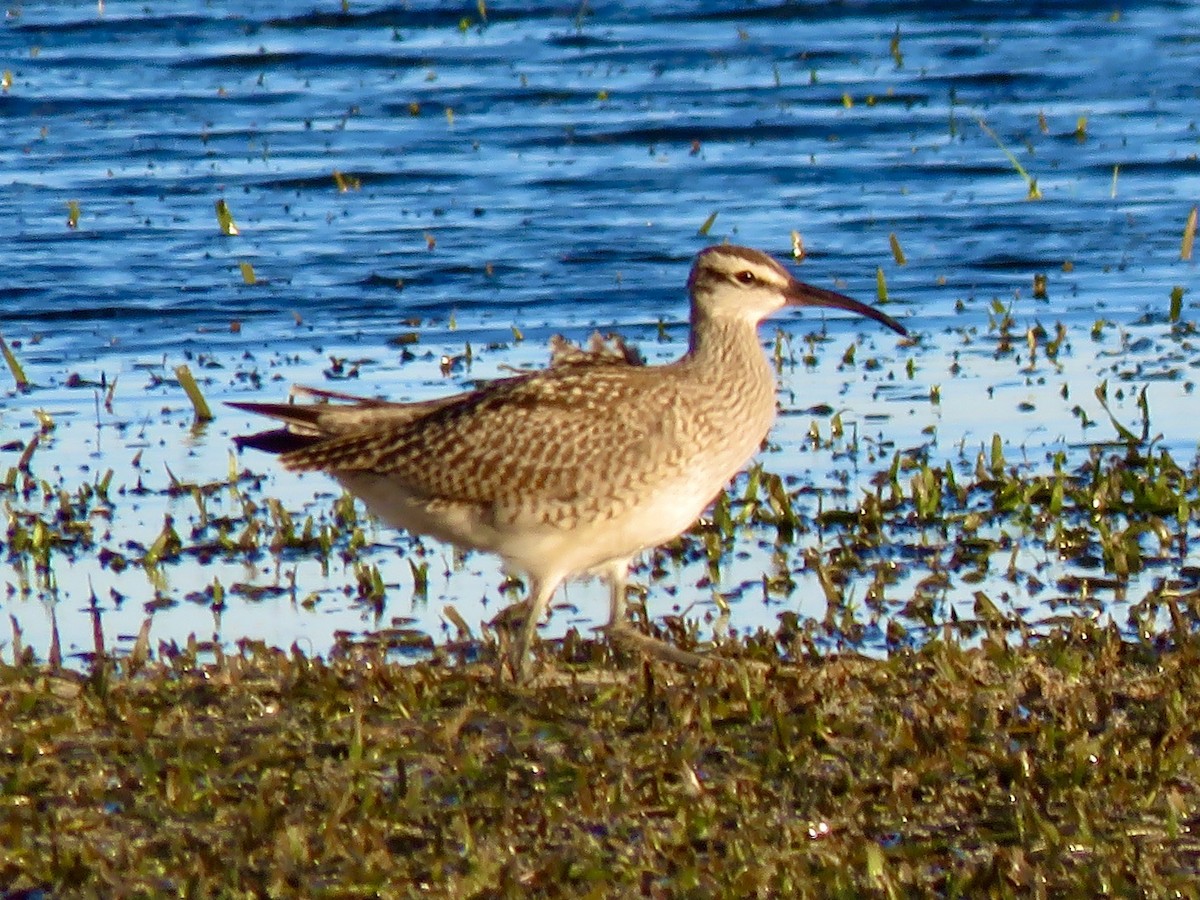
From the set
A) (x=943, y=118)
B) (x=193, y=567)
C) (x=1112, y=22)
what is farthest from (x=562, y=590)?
(x=1112, y=22)

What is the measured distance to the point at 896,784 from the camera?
6305 millimetres

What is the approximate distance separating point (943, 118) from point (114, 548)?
36.8ft

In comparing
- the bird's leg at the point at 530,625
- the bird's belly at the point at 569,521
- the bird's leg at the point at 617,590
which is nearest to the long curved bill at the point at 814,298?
the bird's belly at the point at 569,521

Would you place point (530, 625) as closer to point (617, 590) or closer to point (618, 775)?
point (617, 590)

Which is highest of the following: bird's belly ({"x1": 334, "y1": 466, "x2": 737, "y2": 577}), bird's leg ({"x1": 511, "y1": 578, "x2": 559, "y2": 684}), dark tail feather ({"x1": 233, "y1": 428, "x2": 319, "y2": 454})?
dark tail feather ({"x1": 233, "y1": 428, "x2": 319, "y2": 454})

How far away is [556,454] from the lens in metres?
7.82

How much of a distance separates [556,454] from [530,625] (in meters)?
0.54

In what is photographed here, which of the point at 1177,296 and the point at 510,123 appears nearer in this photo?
the point at 1177,296

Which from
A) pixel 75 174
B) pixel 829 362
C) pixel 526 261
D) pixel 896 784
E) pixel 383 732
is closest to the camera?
pixel 896 784

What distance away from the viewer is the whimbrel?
307 inches

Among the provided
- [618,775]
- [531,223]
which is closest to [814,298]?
[618,775]

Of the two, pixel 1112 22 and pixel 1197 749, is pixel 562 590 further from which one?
pixel 1112 22

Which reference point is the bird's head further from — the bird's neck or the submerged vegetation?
the submerged vegetation

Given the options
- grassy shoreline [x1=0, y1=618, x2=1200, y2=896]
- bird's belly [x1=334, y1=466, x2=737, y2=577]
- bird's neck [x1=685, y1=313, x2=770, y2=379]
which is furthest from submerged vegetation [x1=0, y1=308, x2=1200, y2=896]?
bird's neck [x1=685, y1=313, x2=770, y2=379]
